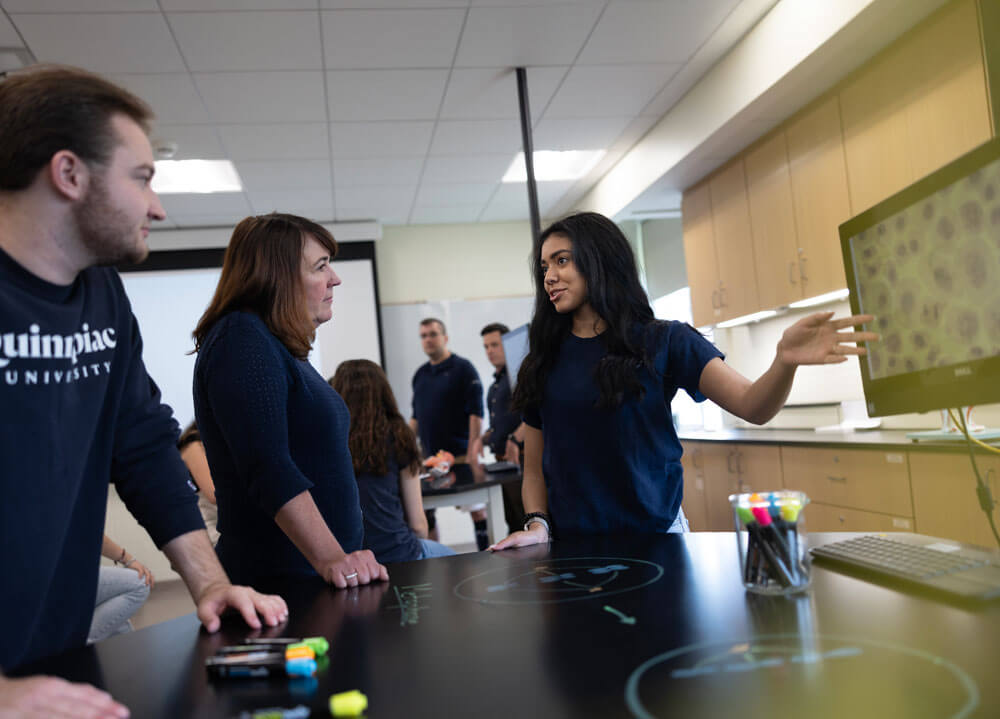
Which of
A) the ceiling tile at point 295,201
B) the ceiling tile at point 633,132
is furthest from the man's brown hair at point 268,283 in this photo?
the ceiling tile at point 295,201

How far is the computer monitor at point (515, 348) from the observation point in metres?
3.96

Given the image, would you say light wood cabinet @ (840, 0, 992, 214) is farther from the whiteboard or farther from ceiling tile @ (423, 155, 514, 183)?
the whiteboard

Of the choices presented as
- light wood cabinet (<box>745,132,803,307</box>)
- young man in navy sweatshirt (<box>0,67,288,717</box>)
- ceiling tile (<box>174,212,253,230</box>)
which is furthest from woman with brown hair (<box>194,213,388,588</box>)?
ceiling tile (<box>174,212,253,230</box>)

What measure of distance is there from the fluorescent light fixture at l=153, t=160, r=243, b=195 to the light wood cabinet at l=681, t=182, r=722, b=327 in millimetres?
3112

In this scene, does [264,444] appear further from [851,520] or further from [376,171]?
[376,171]

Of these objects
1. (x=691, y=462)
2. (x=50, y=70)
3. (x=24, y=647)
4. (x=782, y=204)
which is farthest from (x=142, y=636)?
(x=691, y=462)

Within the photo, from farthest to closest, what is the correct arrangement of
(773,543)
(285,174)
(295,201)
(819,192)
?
(295,201) → (285,174) → (819,192) → (773,543)

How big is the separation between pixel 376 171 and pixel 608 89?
1.83 meters

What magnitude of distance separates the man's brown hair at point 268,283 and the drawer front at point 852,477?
2445mm

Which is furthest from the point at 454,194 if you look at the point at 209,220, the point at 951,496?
the point at 951,496

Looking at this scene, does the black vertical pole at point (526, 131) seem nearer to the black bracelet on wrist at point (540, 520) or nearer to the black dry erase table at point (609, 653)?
the black bracelet on wrist at point (540, 520)

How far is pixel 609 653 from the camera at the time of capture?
0.79m

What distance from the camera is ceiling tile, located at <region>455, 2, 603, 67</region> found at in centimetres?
351

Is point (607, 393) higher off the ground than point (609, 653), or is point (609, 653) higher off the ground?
point (607, 393)
